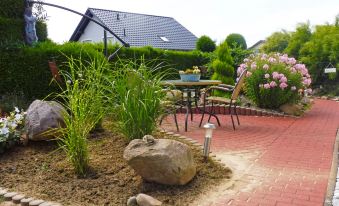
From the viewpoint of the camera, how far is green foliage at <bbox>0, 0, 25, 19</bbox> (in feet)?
23.8

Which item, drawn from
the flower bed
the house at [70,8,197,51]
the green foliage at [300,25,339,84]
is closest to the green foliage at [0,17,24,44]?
the flower bed

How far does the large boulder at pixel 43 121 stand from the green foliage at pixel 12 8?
13.0ft

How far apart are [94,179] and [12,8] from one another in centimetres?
557

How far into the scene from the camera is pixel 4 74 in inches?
261

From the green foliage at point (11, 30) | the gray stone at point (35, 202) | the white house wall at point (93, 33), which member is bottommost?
the gray stone at point (35, 202)

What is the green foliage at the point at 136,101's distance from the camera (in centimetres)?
365

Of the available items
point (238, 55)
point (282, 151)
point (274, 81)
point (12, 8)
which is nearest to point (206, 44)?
point (238, 55)

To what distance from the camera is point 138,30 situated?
2262 centimetres

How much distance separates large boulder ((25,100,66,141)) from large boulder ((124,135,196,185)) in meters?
1.44

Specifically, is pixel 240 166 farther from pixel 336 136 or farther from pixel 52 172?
pixel 336 136

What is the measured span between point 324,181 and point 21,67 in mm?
5632

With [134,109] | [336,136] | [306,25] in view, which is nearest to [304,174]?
[134,109]

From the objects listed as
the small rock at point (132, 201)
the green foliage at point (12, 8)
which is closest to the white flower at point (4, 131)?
the small rock at point (132, 201)

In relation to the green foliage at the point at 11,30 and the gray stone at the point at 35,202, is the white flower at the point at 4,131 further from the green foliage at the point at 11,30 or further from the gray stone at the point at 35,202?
the green foliage at the point at 11,30
